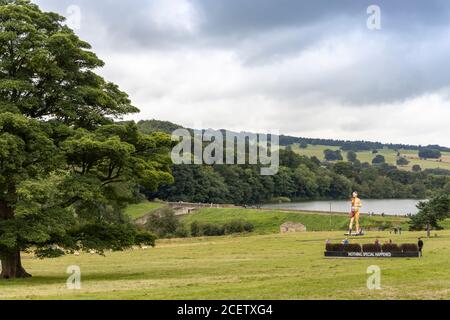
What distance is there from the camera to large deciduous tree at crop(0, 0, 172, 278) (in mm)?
35156

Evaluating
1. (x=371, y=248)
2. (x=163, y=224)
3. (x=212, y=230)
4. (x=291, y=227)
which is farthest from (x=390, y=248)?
(x=163, y=224)

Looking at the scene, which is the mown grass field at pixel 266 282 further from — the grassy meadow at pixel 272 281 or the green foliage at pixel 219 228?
the green foliage at pixel 219 228

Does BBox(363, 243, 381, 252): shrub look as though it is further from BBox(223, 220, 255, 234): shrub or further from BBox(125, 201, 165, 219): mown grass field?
BBox(125, 201, 165, 219): mown grass field

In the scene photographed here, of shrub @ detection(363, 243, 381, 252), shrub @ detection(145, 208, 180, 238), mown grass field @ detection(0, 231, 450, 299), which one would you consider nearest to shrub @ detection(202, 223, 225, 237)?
shrub @ detection(145, 208, 180, 238)

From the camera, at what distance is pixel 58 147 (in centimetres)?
3722

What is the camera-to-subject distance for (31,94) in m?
38.5

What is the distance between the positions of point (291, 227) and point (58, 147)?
73792 millimetres

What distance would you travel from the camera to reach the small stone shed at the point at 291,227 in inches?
4152

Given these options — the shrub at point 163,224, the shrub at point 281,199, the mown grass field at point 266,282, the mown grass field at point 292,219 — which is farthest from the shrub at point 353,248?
the shrub at point 281,199

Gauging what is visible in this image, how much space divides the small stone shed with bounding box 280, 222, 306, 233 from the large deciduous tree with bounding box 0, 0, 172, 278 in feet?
215

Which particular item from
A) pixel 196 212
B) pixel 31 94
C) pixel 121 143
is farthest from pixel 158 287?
pixel 196 212

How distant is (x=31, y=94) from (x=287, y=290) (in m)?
21.1

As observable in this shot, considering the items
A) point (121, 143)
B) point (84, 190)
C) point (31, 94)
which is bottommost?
point (84, 190)
